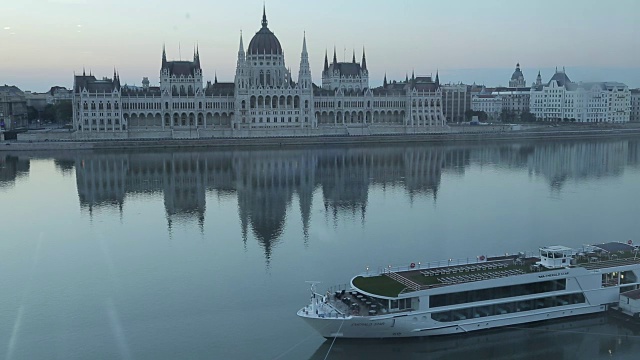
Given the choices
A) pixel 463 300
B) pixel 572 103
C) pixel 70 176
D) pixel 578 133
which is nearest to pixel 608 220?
pixel 463 300

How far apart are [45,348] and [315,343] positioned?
4.92 metres

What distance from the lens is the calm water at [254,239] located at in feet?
42.9

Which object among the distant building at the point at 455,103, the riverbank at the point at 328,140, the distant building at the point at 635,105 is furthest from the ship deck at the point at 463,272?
the distant building at the point at 635,105

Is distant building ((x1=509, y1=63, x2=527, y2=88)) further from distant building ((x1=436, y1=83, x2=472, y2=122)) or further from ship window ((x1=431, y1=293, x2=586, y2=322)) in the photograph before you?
ship window ((x1=431, y1=293, x2=586, y2=322))

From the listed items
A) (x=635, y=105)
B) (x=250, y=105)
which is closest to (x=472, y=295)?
(x=250, y=105)

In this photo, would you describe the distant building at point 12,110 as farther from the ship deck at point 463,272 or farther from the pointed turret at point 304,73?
the ship deck at point 463,272

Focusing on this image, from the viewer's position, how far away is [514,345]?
42.5ft

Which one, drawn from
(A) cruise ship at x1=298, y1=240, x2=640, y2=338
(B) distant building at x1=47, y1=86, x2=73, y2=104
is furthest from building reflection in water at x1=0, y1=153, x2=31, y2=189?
(B) distant building at x1=47, y1=86, x2=73, y2=104

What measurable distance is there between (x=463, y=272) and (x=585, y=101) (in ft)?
221

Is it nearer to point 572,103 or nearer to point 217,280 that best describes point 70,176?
point 217,280

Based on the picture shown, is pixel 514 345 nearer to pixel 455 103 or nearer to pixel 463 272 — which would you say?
pixel 463 272

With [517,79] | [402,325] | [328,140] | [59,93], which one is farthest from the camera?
[517,79]

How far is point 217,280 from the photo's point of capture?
55.1 feet

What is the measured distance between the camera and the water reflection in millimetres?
12516
